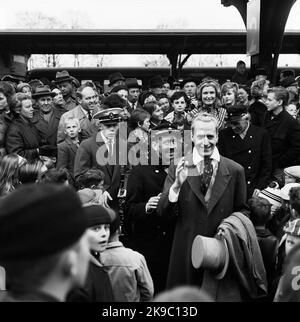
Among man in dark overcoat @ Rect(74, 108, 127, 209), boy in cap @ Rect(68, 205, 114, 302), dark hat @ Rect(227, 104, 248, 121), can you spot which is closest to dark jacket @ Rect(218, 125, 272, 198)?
dark hat @ Rect(227, 104, 248, 121)

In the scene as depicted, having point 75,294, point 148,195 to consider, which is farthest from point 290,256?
point 148,195

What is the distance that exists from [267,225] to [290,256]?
2678 millimetres

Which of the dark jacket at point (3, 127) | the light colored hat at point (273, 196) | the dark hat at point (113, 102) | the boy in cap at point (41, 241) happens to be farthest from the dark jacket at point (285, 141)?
the boy in cap at point (41, 241)

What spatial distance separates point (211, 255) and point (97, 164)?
2.01 metres

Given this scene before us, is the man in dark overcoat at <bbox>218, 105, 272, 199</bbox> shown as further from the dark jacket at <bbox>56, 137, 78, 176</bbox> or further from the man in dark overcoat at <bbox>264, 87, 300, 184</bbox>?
the dark jacket at <bbox>56, 137, 78, 176</bbox>

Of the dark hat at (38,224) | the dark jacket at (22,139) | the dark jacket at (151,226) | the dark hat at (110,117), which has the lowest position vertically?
the dark jacket at (151,226)

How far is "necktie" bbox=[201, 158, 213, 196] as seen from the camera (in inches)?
159

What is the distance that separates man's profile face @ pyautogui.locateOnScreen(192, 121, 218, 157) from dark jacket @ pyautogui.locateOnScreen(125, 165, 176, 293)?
0.60 m

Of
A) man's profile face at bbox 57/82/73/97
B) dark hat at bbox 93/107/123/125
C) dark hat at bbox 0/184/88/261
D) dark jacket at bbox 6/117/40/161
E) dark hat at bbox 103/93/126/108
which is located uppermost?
man's profile face at bbox 57/82/73/97

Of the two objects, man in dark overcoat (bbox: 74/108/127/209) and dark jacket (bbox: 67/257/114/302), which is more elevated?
man in dark overcoat (bbox: 74/108/127/209)

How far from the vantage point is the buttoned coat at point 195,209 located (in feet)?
13.1

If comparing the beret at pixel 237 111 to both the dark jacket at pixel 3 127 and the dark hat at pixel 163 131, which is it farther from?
the dark jacket at pixel 3 127

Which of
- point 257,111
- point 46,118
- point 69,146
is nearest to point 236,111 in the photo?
point 257,111

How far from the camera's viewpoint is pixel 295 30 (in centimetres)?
1581
